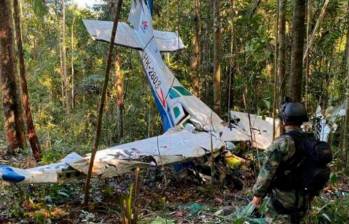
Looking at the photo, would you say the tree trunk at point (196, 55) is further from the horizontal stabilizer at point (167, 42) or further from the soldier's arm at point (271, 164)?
the soldier's arm at point (271, 164)

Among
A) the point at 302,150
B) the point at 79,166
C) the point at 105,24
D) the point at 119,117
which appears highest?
the point at 105,24

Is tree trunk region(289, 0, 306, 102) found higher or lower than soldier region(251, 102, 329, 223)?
Result: higher

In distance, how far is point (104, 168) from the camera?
6.94 m

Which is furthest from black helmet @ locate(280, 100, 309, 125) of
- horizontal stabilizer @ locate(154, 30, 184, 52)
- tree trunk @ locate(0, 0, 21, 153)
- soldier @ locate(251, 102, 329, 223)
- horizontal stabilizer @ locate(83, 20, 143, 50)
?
tree trunk @ locate(0, 0, 21, 153)

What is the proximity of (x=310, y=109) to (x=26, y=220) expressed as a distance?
30.0 feet

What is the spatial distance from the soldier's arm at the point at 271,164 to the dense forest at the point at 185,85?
924 millimetres

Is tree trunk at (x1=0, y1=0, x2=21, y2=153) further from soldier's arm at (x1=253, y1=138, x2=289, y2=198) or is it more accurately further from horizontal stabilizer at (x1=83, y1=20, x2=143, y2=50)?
soldier's arm at (x1=253, y1=138, x2=289, y2=198)

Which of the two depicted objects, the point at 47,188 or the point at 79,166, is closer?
the point at 79,166

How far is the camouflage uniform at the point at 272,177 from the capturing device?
12.3 ft

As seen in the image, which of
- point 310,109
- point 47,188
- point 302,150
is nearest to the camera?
point 302,150

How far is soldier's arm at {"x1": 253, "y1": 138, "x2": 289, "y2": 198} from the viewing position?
375 centimetres

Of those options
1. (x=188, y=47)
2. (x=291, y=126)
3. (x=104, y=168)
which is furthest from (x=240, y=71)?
(x=291, y=126)

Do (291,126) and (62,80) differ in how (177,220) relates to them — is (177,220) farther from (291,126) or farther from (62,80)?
(62,80)

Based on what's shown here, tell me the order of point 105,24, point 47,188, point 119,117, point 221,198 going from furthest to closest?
point 119,117, point 105,24, point 221,198, point 47,188
